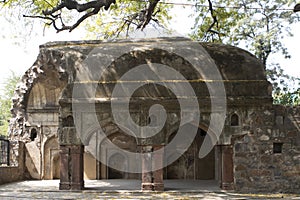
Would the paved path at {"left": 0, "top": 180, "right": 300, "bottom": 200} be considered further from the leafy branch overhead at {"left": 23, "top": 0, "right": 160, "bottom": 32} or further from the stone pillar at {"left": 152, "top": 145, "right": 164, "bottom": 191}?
the leafy branch overhead at {"left": 23, "top": 0, "right": 160, "bottom": 32}

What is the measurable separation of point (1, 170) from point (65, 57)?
4853 millimetres

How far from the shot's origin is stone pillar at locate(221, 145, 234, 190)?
1264cm

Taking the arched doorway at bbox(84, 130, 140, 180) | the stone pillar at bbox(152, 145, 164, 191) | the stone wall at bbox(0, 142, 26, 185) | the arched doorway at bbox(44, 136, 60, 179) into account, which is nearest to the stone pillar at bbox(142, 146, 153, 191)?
the stone pillar at bbox(152, 145, 164, 191)

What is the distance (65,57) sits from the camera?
14461 millimetres

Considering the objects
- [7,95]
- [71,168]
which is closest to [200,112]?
[71,168]

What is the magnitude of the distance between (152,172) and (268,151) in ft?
11.5

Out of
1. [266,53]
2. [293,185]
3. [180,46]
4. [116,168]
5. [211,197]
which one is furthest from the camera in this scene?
[266,53]

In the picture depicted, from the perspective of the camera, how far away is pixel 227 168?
41.7ft

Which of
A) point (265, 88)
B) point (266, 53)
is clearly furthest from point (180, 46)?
point (266, 53)

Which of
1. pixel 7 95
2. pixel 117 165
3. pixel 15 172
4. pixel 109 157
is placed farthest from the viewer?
pixel 7 95

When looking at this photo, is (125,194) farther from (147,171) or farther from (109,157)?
(109,157)

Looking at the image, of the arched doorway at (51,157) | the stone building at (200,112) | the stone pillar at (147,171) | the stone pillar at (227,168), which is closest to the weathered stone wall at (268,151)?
the stone building at (200,112)

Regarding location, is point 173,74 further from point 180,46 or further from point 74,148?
point 74,148

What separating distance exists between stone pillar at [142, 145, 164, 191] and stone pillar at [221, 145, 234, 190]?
185cm
